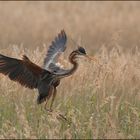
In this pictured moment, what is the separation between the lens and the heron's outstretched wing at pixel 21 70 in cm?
716

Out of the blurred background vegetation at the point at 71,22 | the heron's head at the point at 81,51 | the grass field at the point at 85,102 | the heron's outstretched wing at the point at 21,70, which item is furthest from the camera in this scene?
the blurred background vegetation at the point at 71,22

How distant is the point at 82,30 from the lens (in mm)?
16219

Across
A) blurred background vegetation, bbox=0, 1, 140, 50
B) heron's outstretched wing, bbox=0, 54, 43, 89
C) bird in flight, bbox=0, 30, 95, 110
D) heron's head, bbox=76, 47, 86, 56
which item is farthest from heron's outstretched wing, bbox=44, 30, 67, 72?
blurred background vegetation, bbox=0, 1, 140, 50

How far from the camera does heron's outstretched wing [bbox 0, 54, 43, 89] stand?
7.16 m

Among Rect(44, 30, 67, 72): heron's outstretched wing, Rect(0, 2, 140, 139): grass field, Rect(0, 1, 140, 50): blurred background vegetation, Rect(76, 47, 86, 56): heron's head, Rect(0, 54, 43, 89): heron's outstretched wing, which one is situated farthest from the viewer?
Rect(0, 1, 140, 50): blurred background vegetation

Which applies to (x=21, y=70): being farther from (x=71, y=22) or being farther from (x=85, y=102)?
(x=71, y=22)

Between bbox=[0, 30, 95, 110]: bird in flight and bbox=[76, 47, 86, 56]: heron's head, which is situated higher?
bbox=[76, 47, 86, 56]: heron's head

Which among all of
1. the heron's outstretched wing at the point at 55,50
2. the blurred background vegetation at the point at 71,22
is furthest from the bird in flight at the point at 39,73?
the blurred background vegetation at the point at 71,22

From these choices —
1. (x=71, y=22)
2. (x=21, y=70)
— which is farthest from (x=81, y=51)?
(x=71, y=22)

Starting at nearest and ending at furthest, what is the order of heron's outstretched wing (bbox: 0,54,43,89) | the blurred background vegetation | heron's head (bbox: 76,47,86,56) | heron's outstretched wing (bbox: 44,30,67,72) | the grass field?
the grass field
heron's outstretched wing (bbox: 0,54,43,89)
heron's head (bbox: 76,47,86,56)
heron's outstretched wing (bbox: 44,30,67,72)
the blurred background vegetation

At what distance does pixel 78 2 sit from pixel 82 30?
363 cm

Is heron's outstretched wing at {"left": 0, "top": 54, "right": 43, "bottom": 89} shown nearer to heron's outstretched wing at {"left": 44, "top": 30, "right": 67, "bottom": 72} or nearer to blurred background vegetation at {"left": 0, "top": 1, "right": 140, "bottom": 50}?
heron's outstretched wing at {"left": 44, "top": 30, "right": 67, "bottom": 72}

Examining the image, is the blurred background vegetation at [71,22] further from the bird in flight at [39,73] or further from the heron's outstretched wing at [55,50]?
the bird in flight at [39,73]

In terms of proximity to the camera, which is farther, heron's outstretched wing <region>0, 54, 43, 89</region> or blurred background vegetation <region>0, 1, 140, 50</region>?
blurred background vegetation <region>0, 1, 140, 50</region>
